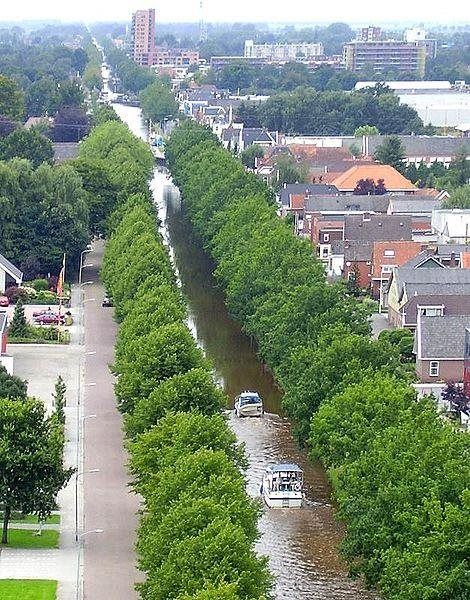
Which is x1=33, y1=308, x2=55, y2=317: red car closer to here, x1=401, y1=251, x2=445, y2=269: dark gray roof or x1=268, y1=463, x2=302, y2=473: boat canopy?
x1=401, y1=251, x2=445, y2=269: dark gray roof

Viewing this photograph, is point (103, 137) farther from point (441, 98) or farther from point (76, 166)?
point (441, 98)

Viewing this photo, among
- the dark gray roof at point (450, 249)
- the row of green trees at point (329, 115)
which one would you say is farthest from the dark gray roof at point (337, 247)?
the row of green trees at point (329, 115)

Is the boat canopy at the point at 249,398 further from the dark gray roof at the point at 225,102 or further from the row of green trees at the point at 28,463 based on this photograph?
the dark gray roof at the point at 225,102

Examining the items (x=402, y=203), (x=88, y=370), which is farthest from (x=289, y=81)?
(x=88, y=370)

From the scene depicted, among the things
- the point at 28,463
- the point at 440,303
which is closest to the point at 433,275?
the point at 440,303

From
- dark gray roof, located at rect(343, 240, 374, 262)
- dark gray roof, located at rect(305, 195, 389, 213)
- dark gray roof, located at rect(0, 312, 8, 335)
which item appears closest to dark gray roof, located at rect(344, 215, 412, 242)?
dark gray roof, located at rect(343, 240, 374, 262)

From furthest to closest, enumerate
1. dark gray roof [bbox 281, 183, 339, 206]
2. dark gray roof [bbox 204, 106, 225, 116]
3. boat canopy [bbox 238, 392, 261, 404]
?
dark gray roof [bbox 204, 106, 225, 116]
dark gray roof [bbox 281, 183, 339, 206]
boat canopy [bbox 238, 392, 261, 404]

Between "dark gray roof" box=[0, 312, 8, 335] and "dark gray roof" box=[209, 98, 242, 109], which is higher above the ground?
"dark gray roof" box=[0, 312, 8, 335]
